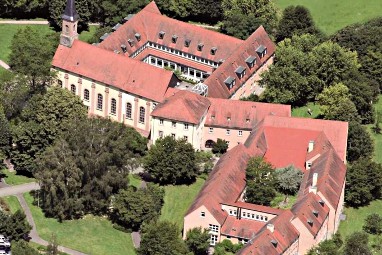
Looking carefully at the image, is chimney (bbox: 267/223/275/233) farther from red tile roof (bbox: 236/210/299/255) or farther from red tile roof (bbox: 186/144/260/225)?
red tile roof (bbox: 186/144/260/225)

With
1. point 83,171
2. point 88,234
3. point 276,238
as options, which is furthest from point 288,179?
point 88,234

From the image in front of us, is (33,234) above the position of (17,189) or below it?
below

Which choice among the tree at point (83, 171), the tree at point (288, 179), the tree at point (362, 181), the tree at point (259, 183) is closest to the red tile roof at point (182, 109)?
the tree at point (83, 171)

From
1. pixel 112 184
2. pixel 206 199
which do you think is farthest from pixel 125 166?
pixel 206 199

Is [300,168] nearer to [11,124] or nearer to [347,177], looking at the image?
[347,177]

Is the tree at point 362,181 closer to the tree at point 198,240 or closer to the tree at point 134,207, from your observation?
the tree at point 198,240

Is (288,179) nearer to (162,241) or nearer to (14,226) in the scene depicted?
(162,241)

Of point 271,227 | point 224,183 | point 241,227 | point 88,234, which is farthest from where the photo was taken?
point 224,183

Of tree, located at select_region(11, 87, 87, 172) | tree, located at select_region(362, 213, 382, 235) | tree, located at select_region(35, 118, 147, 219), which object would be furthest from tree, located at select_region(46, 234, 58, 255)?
tree, located at select_region(362, 213, 382, 235)
